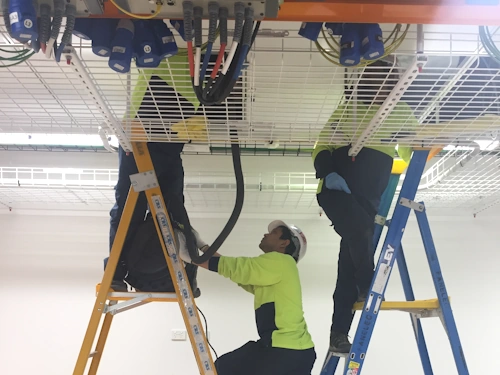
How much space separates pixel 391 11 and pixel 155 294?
1.56m

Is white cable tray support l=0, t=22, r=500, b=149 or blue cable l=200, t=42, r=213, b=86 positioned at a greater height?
white cable tray support l=0, t=22, r=500, b=149

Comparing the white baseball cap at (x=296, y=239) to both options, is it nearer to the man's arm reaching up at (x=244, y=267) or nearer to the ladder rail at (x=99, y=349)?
the man's arm reaching up at (x=244, y=267)

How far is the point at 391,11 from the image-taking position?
3.78 feet

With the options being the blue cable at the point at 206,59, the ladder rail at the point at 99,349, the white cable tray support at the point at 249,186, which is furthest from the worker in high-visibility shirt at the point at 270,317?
the blue cable at the point at 206,59

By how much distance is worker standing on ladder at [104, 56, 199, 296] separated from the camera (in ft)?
5.24

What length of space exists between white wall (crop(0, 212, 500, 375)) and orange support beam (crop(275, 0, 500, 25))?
2431 millimetres

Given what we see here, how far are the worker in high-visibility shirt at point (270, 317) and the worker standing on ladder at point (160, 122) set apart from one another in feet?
0.87

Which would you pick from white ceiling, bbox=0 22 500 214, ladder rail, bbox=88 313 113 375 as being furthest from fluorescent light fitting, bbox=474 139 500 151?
ladder rail, bbox=88 313 113 375

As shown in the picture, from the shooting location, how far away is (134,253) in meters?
2.09

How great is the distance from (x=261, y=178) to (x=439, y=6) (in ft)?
7.10

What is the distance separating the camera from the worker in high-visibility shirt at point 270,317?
211cm

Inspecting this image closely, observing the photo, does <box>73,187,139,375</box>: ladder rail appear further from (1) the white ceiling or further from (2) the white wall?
(2) the white wall

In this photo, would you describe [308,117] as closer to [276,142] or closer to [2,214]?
[276,142]

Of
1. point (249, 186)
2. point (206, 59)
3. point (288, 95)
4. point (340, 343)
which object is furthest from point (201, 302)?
point (206, 59)
